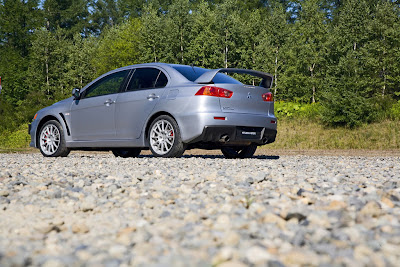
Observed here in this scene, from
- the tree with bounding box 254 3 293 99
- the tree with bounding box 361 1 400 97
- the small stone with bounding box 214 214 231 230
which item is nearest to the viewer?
the small stone with bounding box 214 214 231 230

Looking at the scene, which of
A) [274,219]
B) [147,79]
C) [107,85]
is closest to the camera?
[274,219]

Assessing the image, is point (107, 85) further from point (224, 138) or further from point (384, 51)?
point (384, 51)

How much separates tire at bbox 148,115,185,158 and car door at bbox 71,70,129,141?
1073 millimetres

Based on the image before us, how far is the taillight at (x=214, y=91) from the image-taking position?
7.20 m

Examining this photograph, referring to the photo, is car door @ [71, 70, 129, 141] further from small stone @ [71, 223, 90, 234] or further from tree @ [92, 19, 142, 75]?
tree @ [92, 19, 142, 75]

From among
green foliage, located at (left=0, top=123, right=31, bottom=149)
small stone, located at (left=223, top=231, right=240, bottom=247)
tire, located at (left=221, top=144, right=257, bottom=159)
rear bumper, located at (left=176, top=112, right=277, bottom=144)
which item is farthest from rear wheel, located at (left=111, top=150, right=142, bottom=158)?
green foliage, located at (left=0, top=123, right=31, bottom=149)

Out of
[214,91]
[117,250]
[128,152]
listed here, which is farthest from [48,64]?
[117,250]

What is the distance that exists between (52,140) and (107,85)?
1775 millimetres

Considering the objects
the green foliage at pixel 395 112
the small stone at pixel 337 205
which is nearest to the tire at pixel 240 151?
the small stone at pixel 337 205

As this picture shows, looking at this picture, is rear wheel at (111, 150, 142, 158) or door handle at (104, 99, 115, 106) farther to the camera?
rear wheel at (111, 150, 142, 158)

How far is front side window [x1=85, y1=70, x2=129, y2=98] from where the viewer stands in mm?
8617

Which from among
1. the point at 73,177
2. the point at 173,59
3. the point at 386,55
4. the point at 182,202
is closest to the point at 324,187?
the point at 182,202

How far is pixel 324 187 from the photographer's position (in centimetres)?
408

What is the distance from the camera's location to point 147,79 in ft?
26.8
